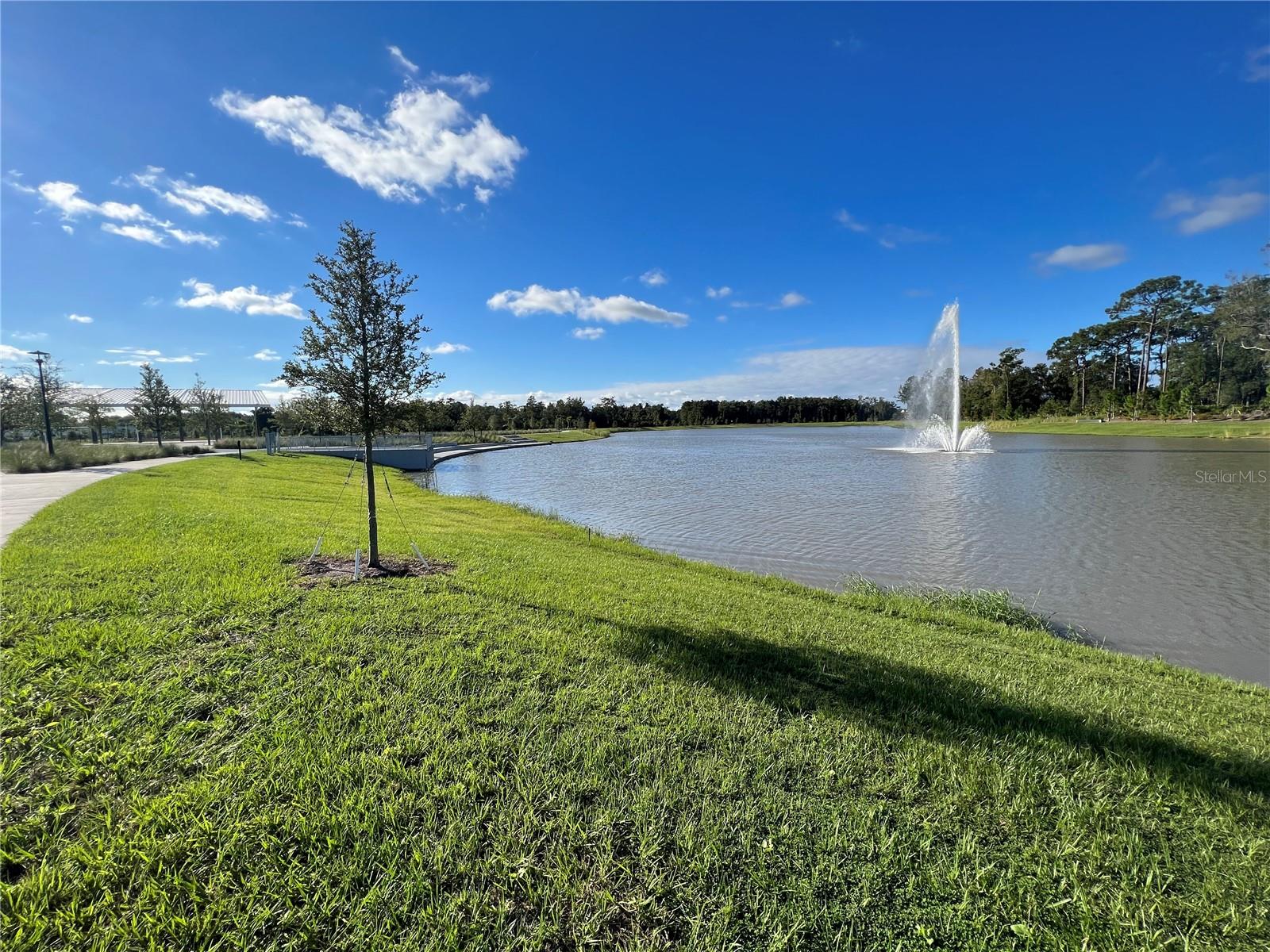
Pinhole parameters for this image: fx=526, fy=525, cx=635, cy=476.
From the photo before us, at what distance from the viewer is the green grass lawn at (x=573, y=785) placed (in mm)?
2105

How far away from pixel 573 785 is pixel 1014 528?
1550cm

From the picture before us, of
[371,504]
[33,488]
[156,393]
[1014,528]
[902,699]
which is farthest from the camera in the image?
[156,393]

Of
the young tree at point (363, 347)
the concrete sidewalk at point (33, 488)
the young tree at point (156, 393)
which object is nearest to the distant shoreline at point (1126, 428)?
the young tree at point (156, 393)

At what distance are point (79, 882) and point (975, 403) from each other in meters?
110

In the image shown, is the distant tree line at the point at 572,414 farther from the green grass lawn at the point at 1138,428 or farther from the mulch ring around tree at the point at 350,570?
the green grass lawn at the point at 1138,428

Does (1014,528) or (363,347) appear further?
(1014,528)

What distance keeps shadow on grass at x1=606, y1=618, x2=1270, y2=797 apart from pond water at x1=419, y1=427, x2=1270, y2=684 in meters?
4.55

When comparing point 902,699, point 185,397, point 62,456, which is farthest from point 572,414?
point 902,699

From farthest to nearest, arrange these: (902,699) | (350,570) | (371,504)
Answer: (371,504) → (350,570) → (902,699)

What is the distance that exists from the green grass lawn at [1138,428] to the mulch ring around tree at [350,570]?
65.9m

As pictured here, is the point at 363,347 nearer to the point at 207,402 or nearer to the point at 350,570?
the point at 350,570

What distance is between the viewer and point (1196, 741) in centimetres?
384

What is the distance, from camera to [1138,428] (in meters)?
58.0

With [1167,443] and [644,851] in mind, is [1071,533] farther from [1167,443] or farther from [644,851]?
[1167,443]
